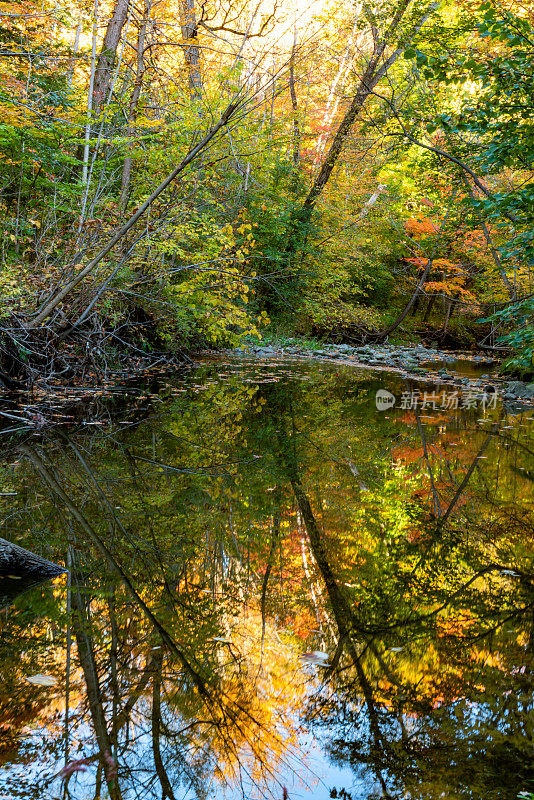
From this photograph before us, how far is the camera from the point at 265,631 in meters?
2.43

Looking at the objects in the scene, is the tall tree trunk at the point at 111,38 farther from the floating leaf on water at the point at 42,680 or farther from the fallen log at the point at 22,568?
the floating leaf on water at the point at 42,680

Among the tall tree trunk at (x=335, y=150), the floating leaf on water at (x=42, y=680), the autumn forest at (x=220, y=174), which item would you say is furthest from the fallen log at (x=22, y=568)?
the tall tree trunk at (x=335, y=150)

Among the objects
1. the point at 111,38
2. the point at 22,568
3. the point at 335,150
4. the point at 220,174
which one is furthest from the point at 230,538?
the point at 335,150

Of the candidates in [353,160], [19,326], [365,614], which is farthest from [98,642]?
[353,160]

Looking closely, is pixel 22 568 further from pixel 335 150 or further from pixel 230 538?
pixel 335 150

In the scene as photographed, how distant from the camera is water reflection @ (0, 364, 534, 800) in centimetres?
172

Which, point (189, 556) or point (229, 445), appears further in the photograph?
point (229, 445)

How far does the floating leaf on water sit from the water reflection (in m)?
0.02

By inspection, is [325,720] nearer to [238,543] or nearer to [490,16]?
[238,543]

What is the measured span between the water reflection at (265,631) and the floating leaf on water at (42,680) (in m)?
0.02

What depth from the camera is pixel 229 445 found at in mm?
5613

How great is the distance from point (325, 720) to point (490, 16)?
21.1 ft

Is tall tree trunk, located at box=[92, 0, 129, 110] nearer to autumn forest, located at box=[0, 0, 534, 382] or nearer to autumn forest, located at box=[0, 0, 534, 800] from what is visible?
autumn forest, located at box=[0, 0, 534, 382]

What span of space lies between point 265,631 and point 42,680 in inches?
34.9
